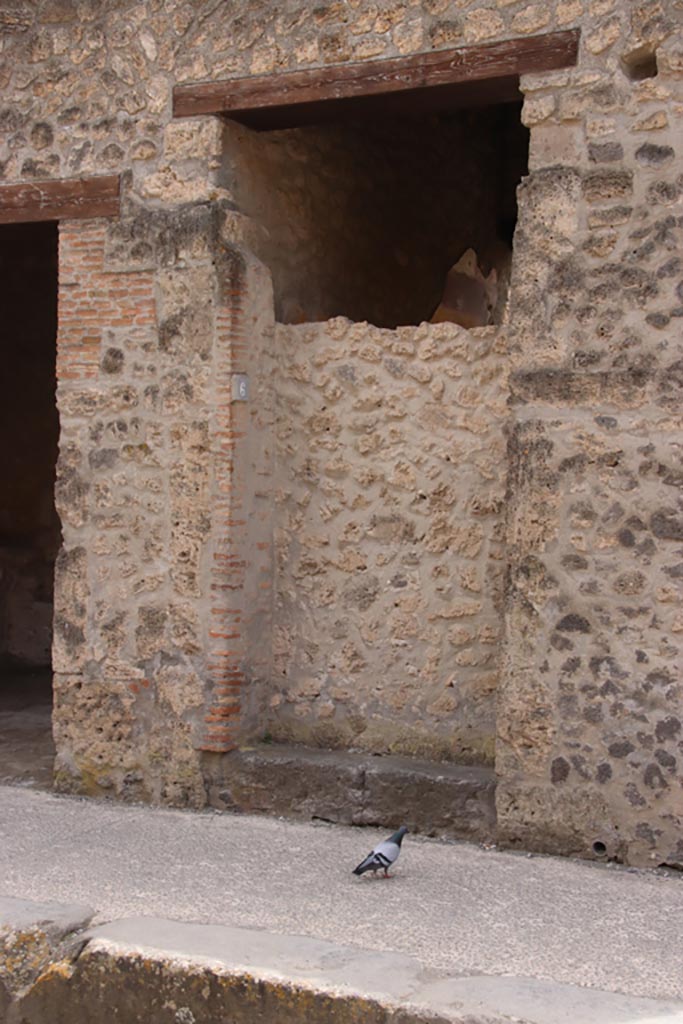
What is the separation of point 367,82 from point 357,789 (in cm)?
332

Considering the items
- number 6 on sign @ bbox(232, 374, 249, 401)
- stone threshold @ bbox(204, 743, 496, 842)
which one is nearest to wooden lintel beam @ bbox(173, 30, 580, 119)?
number 6 on sign @ bbox(232, 374, 249, 401)

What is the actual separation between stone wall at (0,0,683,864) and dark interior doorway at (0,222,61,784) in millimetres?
3698

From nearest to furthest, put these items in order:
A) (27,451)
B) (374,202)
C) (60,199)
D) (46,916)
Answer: (46,916)
(60,199)
(374,202)
(27,451)

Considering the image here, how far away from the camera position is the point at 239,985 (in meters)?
4.16

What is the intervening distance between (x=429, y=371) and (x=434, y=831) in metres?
2.19

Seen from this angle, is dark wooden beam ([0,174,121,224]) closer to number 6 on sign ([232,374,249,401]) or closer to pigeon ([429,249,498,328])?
number 6 on sign ([232,374,249,401])

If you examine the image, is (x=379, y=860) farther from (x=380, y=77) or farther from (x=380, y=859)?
(x=380, y=77)

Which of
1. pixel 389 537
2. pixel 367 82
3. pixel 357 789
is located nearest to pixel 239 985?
pixel 357 789

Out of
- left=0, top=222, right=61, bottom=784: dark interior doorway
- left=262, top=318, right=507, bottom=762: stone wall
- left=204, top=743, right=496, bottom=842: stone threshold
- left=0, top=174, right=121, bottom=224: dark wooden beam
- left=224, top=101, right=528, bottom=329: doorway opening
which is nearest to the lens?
left=204, top=743, right=496, bottom=842: stone threshold

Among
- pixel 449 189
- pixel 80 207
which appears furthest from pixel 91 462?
pixel 449 189

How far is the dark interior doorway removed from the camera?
10.6 m

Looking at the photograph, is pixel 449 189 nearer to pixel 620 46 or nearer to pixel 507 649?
pixel 620 46

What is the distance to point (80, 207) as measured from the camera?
6785 mm

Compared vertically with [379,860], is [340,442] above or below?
above
